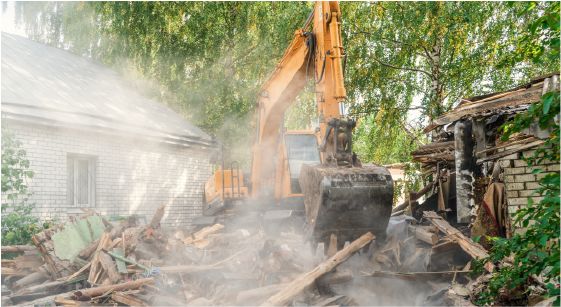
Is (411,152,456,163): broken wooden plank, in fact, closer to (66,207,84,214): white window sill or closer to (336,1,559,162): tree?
(336,1,559,162): tree

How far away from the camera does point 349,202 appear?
4641 mm

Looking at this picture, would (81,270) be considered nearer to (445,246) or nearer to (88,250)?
(88,250)

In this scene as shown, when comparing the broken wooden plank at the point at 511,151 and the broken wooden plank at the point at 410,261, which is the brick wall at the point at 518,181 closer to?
Answer: the broken wooden plank at the point at 511,151

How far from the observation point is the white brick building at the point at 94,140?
352 inches

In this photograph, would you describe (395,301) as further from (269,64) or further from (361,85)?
(269,64)

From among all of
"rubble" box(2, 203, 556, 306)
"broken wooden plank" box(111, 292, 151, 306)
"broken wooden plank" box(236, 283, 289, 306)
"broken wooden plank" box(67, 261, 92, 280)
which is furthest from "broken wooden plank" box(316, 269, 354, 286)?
"broken wooden plank" box(67, 261, 92, 280)

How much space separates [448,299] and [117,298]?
4.50 meters

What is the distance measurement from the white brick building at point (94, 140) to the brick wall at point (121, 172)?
25 mm

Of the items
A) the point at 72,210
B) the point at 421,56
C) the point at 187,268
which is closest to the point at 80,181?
the point at 72,210

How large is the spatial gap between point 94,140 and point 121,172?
1298 mm

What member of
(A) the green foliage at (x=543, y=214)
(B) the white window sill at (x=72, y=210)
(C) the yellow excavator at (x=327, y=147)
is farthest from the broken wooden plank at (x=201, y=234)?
(A) the green foliage at (x=543, y=214)

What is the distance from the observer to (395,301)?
5.27 m

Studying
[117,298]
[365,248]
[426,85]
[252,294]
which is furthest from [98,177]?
[426,85]

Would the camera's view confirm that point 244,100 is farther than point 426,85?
Yes
